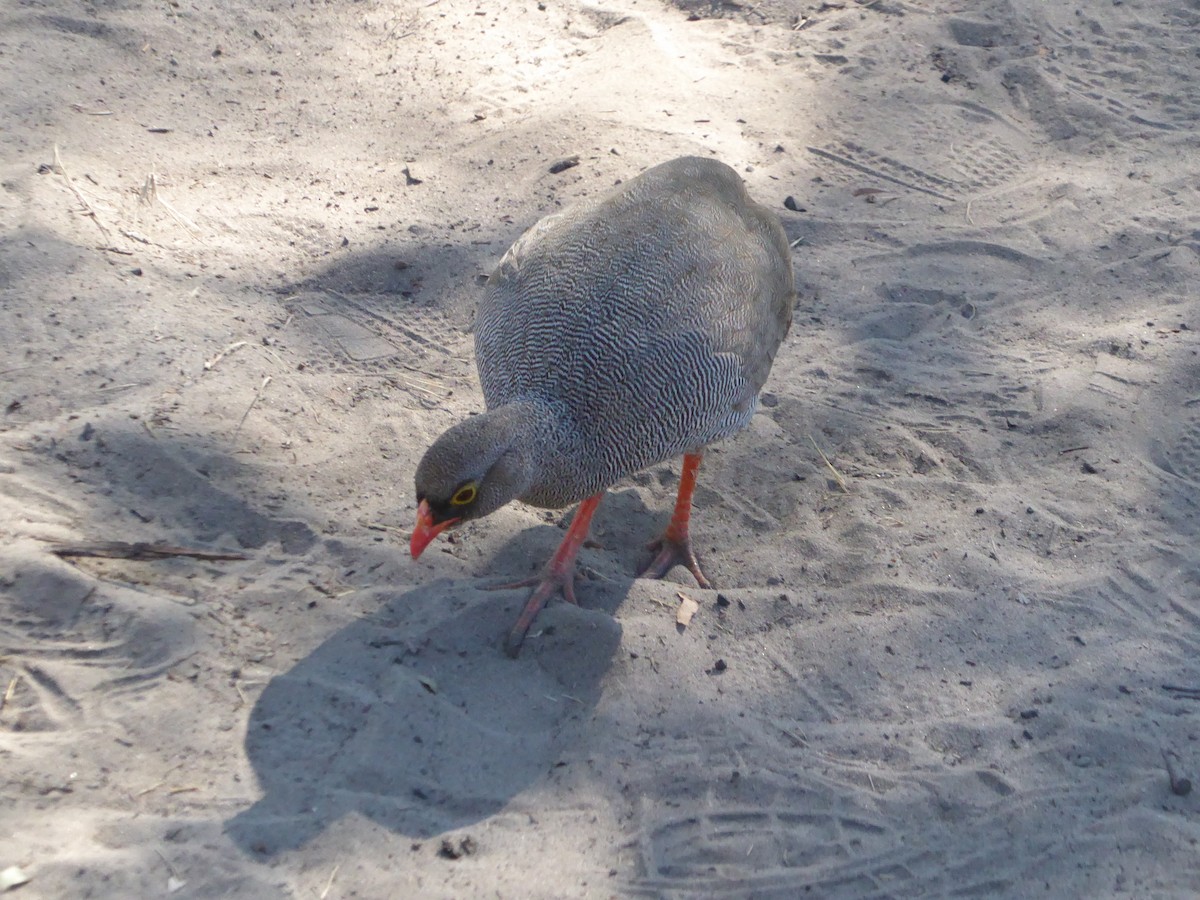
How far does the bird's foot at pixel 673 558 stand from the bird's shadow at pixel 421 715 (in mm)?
551

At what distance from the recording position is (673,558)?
4.89m

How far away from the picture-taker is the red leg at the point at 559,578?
13.6 feet

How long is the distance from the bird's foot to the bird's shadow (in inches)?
21.7

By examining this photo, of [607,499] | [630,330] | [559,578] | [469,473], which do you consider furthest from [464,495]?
[607,499]

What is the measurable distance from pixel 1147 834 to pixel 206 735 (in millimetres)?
3276

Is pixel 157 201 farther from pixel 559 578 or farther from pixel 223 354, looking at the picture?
pixel 559 578

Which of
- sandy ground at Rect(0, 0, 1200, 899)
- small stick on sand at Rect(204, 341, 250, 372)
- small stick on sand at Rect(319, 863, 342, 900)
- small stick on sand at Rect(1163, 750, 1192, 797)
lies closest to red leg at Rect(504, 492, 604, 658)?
sandy ground at Rect(0, 0, 1200, 899)

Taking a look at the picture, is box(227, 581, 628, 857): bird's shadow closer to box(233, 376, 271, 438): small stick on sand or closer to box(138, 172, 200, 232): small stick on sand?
box(233, 376, 271, 438): small stick on sand

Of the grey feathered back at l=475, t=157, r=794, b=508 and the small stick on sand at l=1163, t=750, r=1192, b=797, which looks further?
the grey feathered back at l=475, t=157, r=794, b=508

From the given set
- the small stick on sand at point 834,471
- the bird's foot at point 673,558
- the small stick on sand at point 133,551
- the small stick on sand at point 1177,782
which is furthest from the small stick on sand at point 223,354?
the small stick on sand at point 1177,782

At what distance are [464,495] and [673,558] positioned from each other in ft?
4.39

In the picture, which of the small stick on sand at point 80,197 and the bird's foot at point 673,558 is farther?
the small stick on sand at point 80,197

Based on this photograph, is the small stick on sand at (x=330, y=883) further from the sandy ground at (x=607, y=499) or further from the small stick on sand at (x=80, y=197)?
the small stick on sand at (x=80, y=197)

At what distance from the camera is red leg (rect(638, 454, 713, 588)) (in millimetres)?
4832
